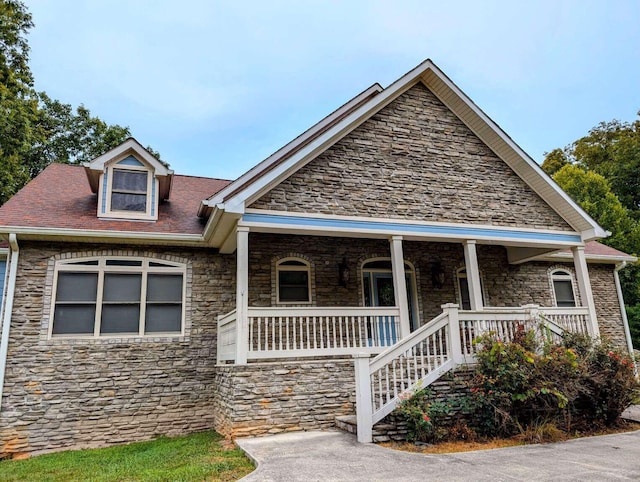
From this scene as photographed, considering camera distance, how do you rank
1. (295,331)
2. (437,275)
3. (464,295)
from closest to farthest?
(295,331) < (437,275) < (464,295)

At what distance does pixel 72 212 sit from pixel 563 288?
1347cm

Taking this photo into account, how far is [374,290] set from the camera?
38.0ft

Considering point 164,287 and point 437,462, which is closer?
point 437,462

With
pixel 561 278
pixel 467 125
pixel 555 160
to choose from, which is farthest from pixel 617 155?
pixel 467 125

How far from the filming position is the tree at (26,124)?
14664 millimetres

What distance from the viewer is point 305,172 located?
932 centimetres

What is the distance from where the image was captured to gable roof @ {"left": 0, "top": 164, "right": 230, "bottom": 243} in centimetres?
915

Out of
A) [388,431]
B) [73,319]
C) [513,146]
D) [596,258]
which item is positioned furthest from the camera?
[596,258]

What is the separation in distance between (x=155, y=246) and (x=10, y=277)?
9.08 feet

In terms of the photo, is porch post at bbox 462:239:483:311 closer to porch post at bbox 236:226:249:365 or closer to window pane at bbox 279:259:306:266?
window pane at bbox 279:259:306:266

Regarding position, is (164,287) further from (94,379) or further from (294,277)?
(294,277)

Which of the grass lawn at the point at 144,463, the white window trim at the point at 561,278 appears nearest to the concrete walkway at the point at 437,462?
the grass lawn at the point at 144,463

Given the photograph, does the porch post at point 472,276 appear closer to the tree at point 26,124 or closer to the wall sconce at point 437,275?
the wall sconce at point 437,275

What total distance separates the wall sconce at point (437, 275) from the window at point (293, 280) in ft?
11.2
